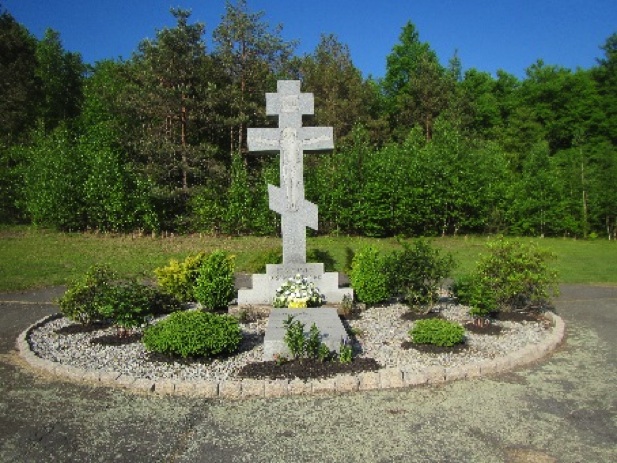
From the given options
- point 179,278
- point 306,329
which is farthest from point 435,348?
point 179,278

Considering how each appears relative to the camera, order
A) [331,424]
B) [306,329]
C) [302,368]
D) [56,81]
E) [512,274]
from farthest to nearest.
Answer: [56,81]
[512,274]
[306,329]
[302,368]
[331,424]

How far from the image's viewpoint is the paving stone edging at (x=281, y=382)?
20.6ft

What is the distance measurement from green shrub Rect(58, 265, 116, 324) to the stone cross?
3510 mm

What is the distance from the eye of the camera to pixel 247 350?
8.09 m

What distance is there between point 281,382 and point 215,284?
4.46 meters

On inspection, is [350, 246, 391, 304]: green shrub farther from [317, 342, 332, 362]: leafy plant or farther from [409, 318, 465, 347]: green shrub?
[317, 342, 332, 362]: leafy plant

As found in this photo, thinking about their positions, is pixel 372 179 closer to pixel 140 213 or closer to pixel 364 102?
pixel 140 213

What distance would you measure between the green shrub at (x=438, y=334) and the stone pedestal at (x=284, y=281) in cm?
269

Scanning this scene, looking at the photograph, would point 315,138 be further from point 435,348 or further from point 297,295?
point 435,348

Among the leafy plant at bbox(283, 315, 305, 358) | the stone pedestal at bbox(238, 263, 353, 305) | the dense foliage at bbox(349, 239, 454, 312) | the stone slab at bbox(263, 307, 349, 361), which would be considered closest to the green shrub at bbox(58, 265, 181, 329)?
the stone pedestal at bbox(238, 263, 353, 305)

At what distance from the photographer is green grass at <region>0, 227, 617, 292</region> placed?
15367 mm

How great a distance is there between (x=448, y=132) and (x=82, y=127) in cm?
2294

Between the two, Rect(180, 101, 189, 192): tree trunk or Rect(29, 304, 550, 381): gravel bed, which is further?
Rect(180, 101, 189, 192): tree trunk

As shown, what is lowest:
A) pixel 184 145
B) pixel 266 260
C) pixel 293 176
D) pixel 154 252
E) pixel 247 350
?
pixel 247 350
